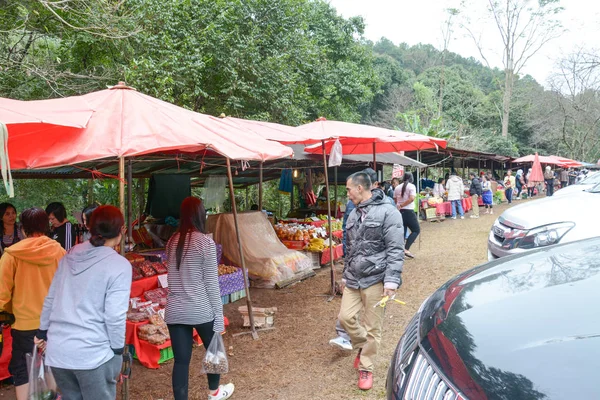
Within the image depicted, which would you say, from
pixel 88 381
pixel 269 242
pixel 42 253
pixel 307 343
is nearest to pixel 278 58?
pixel 269 242

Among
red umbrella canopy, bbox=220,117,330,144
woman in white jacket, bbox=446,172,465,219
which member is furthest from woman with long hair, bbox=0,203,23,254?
woman in white jacket, bbox=446,172,465,219

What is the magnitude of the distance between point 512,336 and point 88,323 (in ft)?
7.11

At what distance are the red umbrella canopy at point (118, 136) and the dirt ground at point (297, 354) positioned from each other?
2.19m

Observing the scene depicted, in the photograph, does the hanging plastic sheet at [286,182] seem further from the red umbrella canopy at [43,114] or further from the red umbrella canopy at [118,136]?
the red umbrella canopy at [43,114]

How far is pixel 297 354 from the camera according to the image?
5.02m

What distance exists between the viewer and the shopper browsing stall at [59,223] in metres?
5.25

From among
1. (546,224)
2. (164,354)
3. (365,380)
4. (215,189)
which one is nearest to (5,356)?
(164,354)

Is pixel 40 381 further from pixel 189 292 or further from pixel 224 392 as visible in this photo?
pixel 224 392

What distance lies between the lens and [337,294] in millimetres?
7285

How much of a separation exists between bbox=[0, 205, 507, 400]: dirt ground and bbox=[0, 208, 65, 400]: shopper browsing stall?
125cm

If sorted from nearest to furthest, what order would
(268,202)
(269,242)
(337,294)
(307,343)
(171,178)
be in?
(307,343) < (337,294) < (269,242) < (171,178) < (268,202)

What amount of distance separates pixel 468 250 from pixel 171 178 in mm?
6879

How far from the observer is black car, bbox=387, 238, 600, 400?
1.49 meters

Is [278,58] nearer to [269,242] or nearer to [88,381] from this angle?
[269,242]
